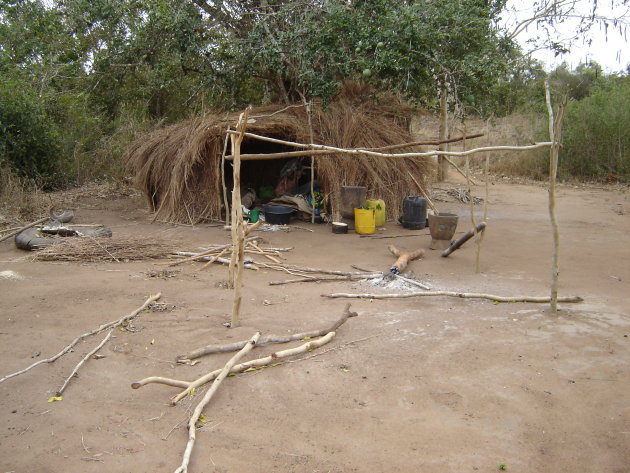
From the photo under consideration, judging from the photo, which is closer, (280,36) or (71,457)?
(71,457)

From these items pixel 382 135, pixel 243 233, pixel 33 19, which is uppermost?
pixel 33 19

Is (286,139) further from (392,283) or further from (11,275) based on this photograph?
(11,275)

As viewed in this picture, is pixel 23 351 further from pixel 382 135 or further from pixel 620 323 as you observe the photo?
pixel 382 135

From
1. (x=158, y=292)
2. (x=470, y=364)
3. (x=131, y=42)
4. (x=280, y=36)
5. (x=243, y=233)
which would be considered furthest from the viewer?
(x=131, y=42)

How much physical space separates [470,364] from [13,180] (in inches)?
372

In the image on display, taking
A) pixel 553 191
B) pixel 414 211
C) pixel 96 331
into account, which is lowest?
pixel 96 331

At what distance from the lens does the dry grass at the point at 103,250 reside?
6660 millimetres

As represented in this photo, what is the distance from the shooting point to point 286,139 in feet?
31.3

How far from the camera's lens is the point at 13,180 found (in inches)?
401

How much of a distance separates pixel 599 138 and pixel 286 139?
970 centimetres

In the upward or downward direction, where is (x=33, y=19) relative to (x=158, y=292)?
upward

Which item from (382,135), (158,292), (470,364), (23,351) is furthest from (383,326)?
(382,135)

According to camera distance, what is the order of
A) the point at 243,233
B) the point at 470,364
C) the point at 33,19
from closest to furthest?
the point at 470,364
the point at 243,233
the point at 33,19

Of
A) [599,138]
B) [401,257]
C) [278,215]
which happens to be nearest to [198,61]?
[278,215]
